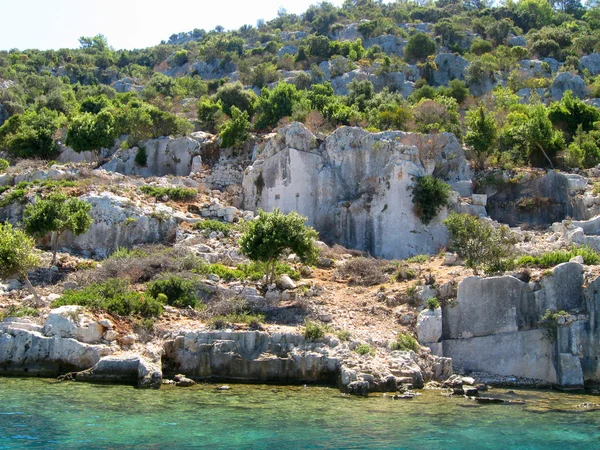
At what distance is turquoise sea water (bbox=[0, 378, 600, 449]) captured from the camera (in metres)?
14.1

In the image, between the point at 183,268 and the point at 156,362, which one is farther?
the point at 183,268

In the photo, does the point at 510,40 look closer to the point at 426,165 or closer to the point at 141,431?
the point at 426,165

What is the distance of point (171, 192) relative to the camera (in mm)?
33562

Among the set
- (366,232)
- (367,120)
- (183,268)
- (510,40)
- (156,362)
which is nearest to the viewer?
(156,362)

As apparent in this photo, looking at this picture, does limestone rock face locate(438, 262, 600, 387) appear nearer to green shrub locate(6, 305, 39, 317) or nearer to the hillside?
the hillside

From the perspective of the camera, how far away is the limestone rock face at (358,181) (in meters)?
31.5

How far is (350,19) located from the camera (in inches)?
3445

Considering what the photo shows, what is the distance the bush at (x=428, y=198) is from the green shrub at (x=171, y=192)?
11183 millimetres

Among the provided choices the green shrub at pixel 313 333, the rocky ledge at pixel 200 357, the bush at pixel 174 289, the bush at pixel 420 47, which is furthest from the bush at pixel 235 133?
the bush at pixel 420 47

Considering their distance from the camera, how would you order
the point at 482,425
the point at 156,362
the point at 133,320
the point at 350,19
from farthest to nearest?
1. the point at 350,19
2. the point at 133,320
3. the point at 156,362
4. the point at 482,425

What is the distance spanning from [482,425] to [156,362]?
31.3 ft

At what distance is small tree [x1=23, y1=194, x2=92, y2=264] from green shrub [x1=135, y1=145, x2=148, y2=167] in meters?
10.8

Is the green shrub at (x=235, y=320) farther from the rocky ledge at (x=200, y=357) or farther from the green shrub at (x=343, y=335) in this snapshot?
the green shrub at (x=343, y=335)

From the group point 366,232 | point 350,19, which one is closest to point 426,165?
point 366,232
